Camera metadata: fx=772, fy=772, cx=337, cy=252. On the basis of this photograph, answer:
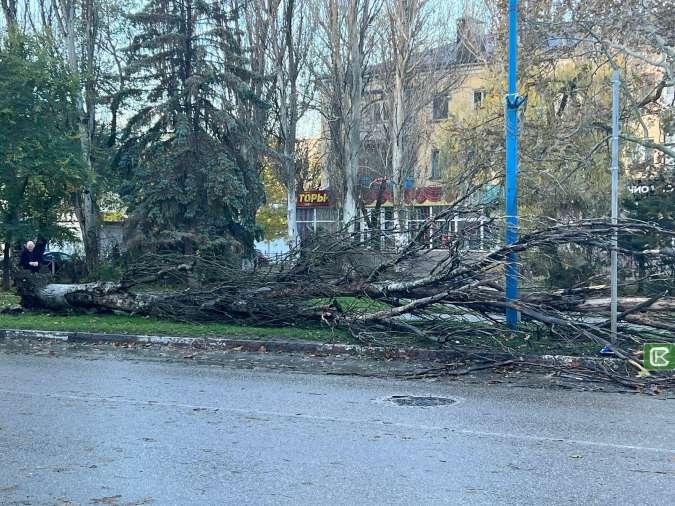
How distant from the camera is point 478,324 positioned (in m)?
12.2

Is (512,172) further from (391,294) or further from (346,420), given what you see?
(346,420)

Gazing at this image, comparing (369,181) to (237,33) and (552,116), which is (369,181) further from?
(552,116)

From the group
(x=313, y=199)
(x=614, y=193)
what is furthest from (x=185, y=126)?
(x=313, y=199)

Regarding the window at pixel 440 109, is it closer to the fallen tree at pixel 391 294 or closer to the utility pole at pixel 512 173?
the fallen tree at pixel 391 294

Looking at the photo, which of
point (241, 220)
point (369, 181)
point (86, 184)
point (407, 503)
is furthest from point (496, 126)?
point (369, 181)

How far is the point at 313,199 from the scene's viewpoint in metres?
46.9

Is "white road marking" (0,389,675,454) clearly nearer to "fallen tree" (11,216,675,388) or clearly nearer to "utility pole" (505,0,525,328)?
"fallen tree" (11,216,675,388)

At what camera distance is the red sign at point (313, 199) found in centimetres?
4647

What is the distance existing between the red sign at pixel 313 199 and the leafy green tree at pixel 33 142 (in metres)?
23.2

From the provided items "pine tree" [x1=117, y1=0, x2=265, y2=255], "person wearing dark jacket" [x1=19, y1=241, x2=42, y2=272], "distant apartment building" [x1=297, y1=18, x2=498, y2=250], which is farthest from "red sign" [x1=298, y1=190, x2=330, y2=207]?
"person wearing dark jacket" [x1=19, y1=241, x2=42, y2=272]

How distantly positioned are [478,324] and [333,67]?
21143 millimetres
